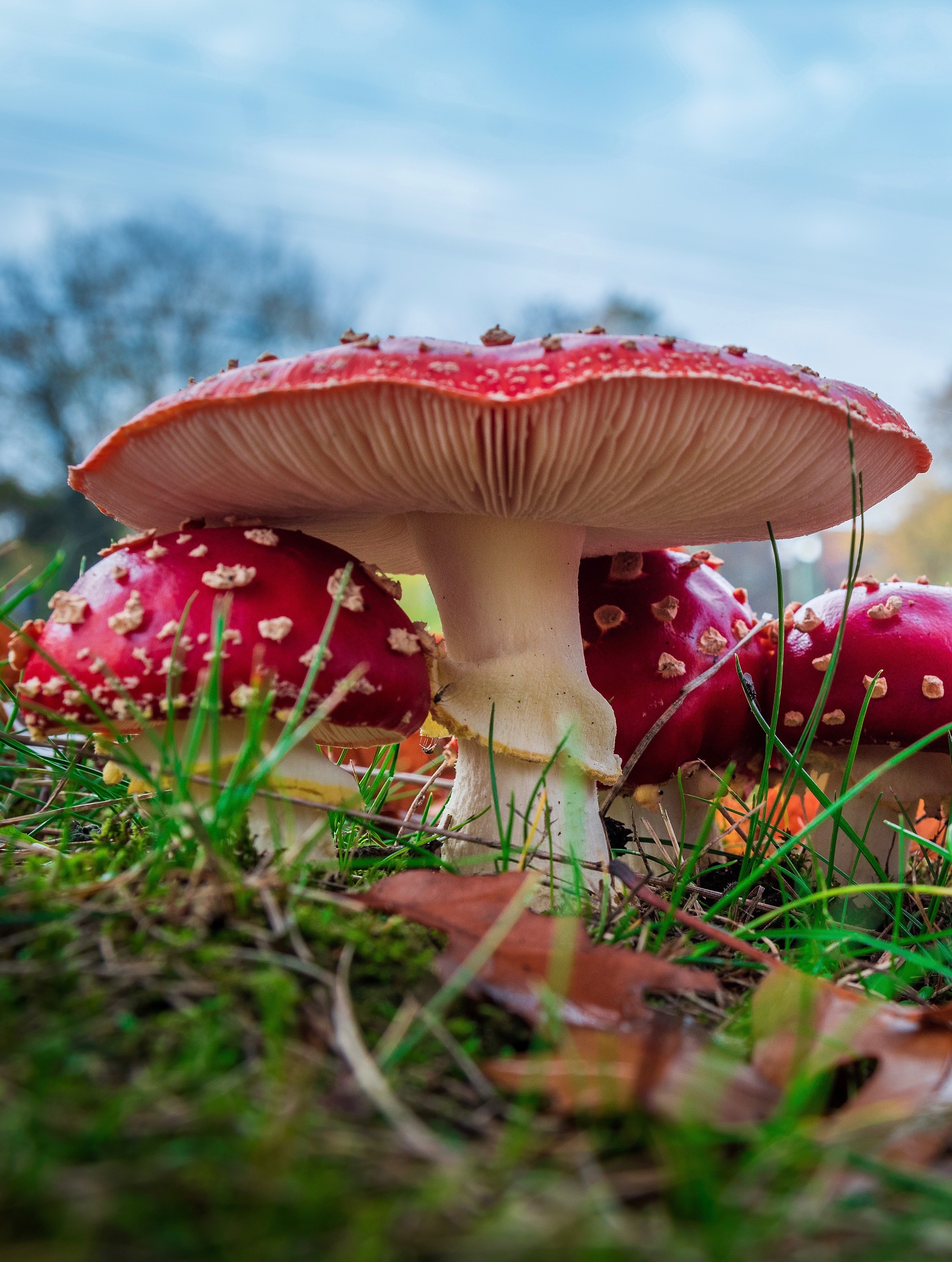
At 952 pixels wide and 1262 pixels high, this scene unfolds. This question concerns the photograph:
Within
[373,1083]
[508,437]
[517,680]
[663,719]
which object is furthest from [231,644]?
[663,719]

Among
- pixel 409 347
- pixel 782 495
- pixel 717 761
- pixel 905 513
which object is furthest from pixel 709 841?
pixel 905 513

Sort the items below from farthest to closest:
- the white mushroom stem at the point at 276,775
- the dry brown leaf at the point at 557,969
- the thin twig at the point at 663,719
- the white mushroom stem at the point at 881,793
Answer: the white mushroom stem at the point at 881,793
the thin twig at the point at 663,719
the white mushroom stem at the point at 276,775
the dry brown leaf at the point at 557,969

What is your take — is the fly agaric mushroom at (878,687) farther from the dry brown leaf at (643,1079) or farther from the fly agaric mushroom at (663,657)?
the dry brown leaf at (643,1079)

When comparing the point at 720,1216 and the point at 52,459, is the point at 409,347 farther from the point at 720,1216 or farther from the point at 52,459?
the point at 52,459

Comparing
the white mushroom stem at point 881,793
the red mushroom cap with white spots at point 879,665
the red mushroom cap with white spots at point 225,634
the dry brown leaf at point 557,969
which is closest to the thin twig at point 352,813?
the red mushroom cap with white spots at point 225,634

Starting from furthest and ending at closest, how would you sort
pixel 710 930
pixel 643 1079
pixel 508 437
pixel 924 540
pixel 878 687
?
pixel 924 540 < pixel 878 687 < pixel 508 437 < pixel 710 930 < pixel 643 1079

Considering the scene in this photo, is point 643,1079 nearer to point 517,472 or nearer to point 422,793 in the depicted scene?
point 517,472

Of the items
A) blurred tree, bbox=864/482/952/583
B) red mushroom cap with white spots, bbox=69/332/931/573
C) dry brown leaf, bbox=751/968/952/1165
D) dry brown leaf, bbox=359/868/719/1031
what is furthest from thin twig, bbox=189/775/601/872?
blurred tree, bbox=864/482/952/583
